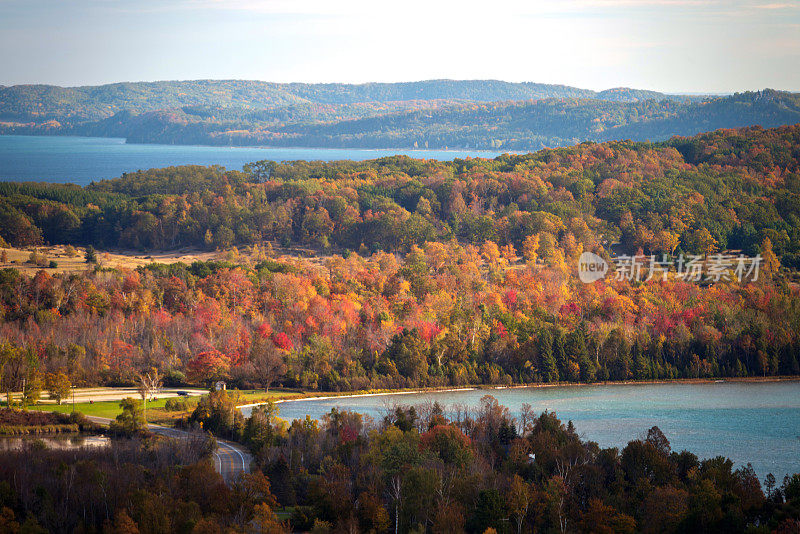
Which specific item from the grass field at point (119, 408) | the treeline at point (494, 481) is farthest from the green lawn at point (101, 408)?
the treeline at point (494, 481)

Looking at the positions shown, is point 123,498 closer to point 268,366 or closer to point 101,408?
point 101,408

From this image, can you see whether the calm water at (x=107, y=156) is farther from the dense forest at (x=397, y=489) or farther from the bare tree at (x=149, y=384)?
the dense forest at (x=397, y=489)

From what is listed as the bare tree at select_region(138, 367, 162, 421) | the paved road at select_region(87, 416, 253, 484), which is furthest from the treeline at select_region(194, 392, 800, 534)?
the bare tree at select_region(138, 367, 162, 421)

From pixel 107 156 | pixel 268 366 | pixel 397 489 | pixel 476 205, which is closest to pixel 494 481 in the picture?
pixel 397 489

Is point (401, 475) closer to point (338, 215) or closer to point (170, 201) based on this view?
point (338, 215)

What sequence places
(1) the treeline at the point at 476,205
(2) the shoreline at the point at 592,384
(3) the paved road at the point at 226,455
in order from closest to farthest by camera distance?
(3) the paved road at the point at 226,455
(2) the shoreline at the point at 592,384
(1) the treeline at the point at 476,205
